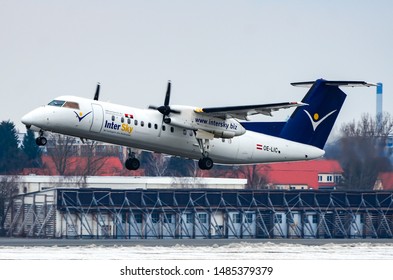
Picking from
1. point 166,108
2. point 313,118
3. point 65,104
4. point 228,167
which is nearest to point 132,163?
point 166,108

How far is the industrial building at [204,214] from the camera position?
226 ft

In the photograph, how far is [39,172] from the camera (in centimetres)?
8681

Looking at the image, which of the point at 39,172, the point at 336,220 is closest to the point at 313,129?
the point at 336,220

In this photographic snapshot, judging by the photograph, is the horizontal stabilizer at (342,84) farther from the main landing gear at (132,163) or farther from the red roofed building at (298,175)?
the red roofed building at (298,175)

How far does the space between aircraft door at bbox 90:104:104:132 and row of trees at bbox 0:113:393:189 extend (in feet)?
77.4

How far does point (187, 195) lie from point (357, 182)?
399 inches

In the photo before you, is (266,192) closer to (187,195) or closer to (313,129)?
(187,195)

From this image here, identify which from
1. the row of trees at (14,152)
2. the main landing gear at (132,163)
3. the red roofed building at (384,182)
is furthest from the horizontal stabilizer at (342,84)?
the row of trees at (14,152)

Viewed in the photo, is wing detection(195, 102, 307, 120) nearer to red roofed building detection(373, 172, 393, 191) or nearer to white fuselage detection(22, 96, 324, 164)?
white fuselage detection(22, 96, 324, 164)

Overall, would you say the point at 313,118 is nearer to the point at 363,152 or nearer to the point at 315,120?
the point at 315,120

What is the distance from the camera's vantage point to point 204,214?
69.8 meters

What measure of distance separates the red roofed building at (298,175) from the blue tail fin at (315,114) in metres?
31.7

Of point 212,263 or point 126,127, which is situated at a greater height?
point 126,127

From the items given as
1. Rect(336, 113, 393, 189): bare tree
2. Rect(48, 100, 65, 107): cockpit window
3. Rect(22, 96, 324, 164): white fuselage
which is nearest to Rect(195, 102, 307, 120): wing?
Rect(22, 96, 324, 164): white fuselage
